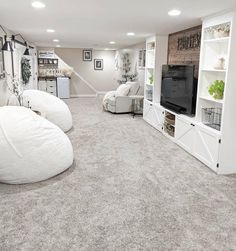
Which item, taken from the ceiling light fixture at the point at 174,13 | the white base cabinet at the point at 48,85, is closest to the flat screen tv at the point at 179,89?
the ceiling light fixture at the point at 174,13

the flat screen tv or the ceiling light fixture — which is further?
the flat screen tv

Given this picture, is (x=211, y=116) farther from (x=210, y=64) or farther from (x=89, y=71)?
(x=89, y=71)

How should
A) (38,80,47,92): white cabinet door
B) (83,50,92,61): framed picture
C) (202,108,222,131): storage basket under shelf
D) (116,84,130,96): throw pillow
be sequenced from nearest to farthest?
(202,108,222,131): storage basket under shelf → (116,84,130,96): throw pillow → (38,80,47,92): white cabinet door → (83,50,92,61): framed picture

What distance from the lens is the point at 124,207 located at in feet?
8.92

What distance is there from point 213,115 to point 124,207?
2.25 metres

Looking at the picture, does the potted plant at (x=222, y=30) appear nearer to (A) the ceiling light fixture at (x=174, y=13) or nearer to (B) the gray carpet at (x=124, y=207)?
(A) the ceiling light fixture at (x=174, y=13)

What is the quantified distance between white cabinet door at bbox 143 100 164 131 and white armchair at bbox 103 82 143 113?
99cm

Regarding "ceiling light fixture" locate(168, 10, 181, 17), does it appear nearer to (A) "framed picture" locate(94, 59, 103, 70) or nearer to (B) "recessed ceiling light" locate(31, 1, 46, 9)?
(B) "recessed ceiling light" locate(31, 1, 46, 9)

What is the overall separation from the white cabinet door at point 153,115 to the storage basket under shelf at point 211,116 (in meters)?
1.59

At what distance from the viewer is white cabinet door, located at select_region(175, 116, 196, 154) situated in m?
4.29

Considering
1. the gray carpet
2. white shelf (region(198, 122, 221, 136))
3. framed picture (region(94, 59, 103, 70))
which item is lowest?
the gray carpet

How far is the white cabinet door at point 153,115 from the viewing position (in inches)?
230

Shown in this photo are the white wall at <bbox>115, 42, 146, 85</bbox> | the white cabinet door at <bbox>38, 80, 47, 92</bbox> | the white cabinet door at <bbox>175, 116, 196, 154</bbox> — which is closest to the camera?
the white cabinet door at <bbox>175, 116, 196, 154</bbox>

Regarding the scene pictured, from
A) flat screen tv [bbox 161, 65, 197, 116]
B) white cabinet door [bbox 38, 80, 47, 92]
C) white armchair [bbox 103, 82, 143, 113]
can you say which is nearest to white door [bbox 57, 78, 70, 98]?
white cabinet door [bbox 38, 80, 47, 92]
